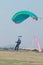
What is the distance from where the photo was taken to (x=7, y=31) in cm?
1692

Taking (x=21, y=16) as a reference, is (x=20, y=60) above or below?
below

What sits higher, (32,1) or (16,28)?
(32,1)

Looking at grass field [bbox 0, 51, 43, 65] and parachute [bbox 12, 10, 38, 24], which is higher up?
parachute [bbox 12, 10, 38, 24]

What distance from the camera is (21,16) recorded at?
54.8 ft

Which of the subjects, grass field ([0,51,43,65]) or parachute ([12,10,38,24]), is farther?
parachute ([12,10,38,24])

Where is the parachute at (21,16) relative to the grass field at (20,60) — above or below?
above

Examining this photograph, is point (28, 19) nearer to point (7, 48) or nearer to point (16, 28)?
point (16, 28)

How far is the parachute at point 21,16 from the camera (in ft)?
54.4

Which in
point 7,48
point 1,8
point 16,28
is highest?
point 1,8

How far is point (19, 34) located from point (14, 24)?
0.62 meters

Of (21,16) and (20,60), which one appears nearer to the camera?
(20,60)

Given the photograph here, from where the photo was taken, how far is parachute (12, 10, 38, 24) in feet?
54.4

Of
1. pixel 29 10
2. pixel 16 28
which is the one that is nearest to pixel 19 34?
pixel 16 28

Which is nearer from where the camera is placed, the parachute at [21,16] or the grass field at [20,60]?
the grass field at [20,60]
